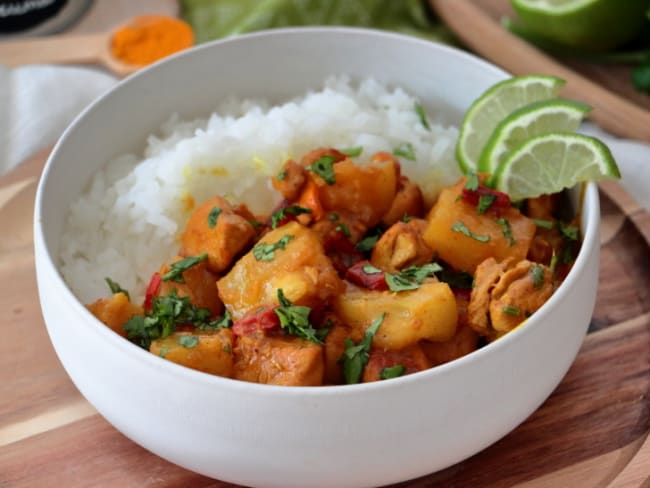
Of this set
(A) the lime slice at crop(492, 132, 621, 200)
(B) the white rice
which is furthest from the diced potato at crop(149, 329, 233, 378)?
(A) the lime slice at crop(492, 132, 621, 200)

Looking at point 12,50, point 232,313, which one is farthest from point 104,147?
point 12,50

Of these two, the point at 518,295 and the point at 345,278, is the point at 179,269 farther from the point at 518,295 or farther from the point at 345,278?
the point at 518,295

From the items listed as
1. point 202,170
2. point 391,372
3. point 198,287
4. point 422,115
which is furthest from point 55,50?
point 391,372

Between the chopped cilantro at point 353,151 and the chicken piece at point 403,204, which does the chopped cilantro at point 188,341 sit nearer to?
the chicken piece at point 403,204

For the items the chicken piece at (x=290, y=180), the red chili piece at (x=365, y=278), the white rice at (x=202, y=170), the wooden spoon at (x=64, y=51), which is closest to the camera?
the red chili piece at (x=365, y=278)

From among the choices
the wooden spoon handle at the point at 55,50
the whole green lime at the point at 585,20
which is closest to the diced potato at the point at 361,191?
the whole green lime at the point at 585,20
